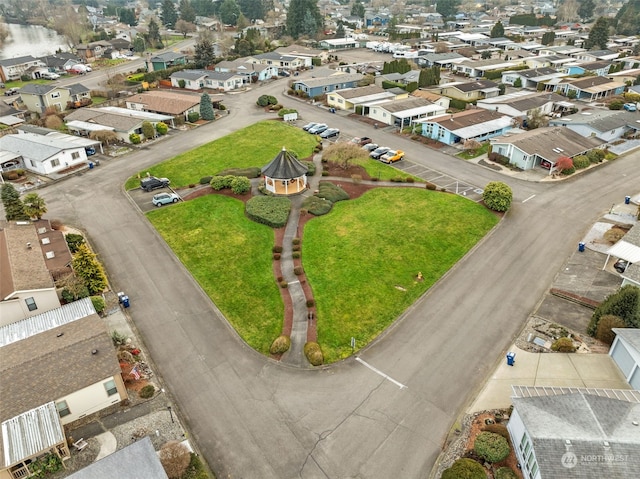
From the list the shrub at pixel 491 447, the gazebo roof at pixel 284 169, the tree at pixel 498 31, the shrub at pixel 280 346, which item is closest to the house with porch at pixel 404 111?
the gazebo roof at pixel 284 169

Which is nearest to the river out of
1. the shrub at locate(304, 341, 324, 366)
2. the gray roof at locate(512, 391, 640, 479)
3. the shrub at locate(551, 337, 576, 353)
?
the shrub at locate(304, 341, 324, 366)

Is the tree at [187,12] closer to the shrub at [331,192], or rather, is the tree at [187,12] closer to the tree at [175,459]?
the shrub at [331,192]

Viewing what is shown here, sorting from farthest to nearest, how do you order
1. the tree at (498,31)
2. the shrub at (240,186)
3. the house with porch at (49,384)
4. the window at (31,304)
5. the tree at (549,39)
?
1. the tree at (498,31)
2. the tree at (549,39)
3. the shrub at (240,186)
4. the window at (31,304)
5. the house with porch at (49,384)

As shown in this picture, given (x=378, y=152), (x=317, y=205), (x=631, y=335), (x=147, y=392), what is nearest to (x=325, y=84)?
(x=378, y=152)

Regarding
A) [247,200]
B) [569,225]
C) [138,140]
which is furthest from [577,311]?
[138,140]

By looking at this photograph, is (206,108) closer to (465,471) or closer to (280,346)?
(280,346)

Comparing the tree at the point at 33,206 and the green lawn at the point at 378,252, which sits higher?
the tree at the point at 33,206

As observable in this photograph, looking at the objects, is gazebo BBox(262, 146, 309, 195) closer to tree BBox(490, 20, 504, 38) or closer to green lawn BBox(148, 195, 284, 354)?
green lawn BBox(148, 195, 284, 354)
